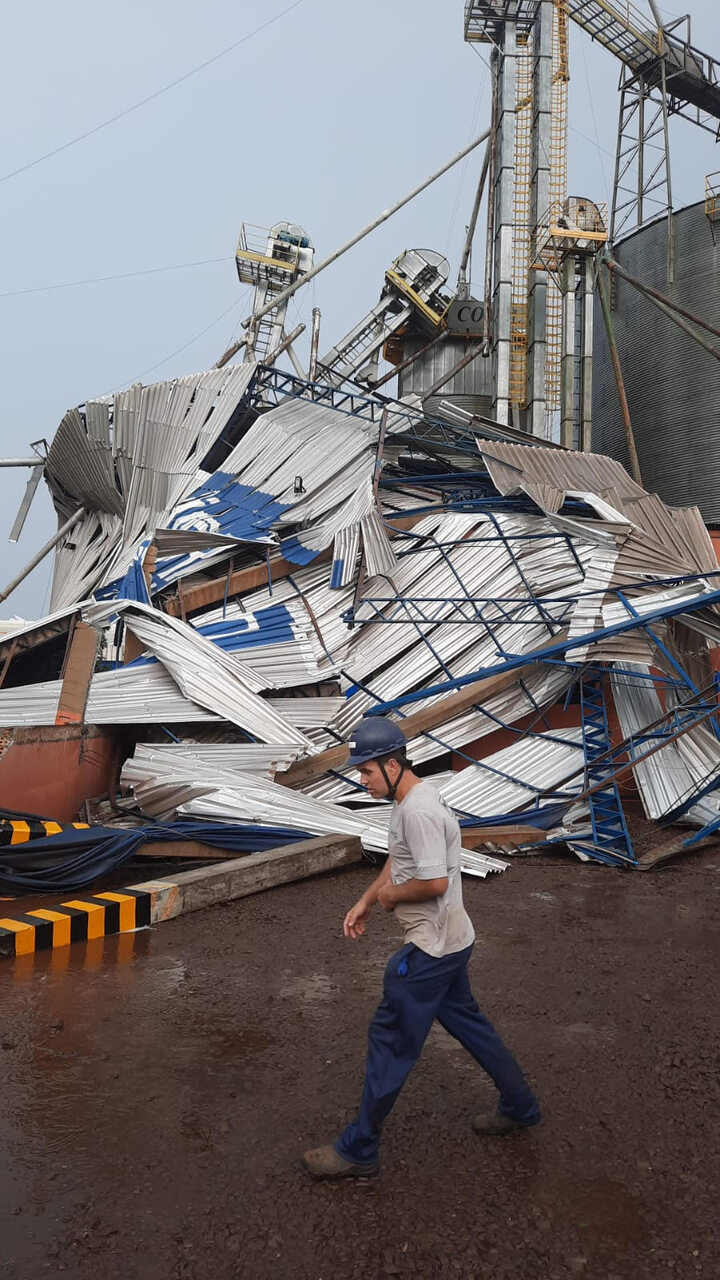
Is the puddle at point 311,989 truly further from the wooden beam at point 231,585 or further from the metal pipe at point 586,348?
the metal pipe at point 586,348

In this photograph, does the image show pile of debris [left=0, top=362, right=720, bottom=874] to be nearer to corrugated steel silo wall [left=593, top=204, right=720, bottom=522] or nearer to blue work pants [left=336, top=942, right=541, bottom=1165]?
blue work pants [left=336, top=942, right=541, bottom=1165]

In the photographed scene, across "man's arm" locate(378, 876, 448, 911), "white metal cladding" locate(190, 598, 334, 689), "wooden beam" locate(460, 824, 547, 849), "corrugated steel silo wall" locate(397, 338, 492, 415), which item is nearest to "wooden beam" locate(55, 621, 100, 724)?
"white metal cladding" locate(190, 598, 334, 689)

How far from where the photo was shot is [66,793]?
898cm

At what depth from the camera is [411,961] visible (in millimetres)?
3232

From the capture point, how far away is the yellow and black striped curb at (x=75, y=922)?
230 inches

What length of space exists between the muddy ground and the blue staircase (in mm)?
2020

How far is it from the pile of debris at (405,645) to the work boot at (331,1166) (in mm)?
4612

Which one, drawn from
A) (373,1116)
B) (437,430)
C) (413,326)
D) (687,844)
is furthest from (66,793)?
(413,326)

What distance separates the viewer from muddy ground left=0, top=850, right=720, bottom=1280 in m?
2.87

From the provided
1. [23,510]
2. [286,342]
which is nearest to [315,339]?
[286,342]

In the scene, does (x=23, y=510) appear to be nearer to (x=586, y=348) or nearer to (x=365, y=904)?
(x=586, y=348)

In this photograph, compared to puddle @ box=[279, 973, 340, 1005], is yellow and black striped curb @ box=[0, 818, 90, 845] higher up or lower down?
higher up

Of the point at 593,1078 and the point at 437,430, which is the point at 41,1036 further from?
the point at 437,430

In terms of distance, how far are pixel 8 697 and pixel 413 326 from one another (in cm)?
2105
